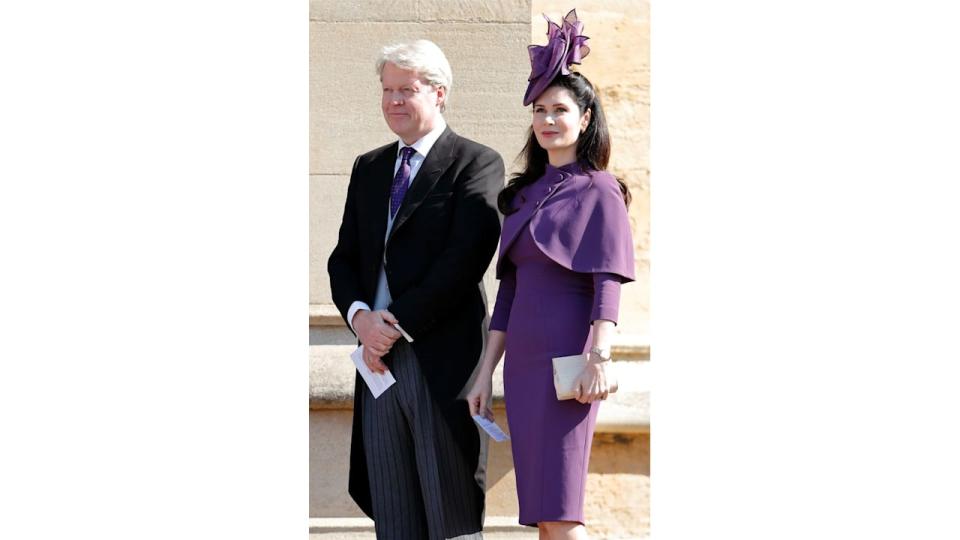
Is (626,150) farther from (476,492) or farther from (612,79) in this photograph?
(476,492)

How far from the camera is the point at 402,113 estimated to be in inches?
214

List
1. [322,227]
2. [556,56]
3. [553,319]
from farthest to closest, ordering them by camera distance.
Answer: [322,227], [556,56], [553,319]

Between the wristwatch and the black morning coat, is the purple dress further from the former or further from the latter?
the black morning coat

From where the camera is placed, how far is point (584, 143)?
5219 millimetres

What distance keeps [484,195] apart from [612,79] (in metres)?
1.72

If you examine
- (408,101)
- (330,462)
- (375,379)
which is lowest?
(330,462)

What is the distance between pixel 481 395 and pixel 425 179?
0.76 metres

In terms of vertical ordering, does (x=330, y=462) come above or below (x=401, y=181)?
below

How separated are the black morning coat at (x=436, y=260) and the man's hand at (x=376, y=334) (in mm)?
39

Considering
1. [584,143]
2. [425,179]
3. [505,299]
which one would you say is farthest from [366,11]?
[505,299]

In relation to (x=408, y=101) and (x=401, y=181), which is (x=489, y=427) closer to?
(x=401, y=181)

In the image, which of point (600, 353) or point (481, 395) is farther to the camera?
point (481, 395)

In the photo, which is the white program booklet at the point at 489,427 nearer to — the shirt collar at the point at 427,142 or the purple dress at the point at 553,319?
the purple dress at the point at 553,319

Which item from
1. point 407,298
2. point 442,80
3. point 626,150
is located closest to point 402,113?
point 442,80
